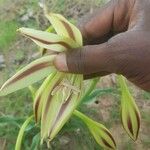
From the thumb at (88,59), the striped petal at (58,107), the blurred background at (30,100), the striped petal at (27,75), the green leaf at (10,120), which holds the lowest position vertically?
the blurred background at (30,100)

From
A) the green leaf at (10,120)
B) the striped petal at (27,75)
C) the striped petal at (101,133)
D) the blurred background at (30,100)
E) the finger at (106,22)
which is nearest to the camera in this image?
the striped petal at (27,75)

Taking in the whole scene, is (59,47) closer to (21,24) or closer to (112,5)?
(112,5)

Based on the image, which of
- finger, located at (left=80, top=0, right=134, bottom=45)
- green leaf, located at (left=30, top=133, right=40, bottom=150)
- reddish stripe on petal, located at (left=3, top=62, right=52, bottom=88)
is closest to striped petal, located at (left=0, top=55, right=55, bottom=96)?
reddish stripe on petal, located at (left=3, top=62, right=52, bottom=88)

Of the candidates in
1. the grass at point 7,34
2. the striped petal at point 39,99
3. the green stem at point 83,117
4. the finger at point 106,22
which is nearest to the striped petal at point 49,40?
the striped petal at point 39,99

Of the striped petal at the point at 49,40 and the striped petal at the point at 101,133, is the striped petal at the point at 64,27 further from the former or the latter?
the striped petal at the point at 101,133

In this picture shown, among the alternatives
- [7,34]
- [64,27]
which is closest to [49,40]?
[64,27]

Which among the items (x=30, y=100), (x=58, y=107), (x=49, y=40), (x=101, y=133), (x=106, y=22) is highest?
(x=49, y=40)

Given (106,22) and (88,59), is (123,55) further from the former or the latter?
(106,22)
